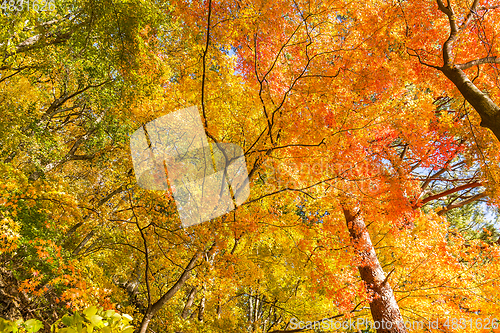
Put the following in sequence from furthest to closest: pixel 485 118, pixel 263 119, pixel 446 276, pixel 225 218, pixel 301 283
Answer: pixel 301 283 → pixel 446 276 → pixel 263 119 → pixel 225 218 → pixel 485 118

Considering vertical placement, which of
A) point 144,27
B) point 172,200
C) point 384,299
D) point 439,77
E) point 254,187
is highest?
point 144,27

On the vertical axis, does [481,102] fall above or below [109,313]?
above

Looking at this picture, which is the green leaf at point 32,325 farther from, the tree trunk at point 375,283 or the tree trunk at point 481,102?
the tree trunk at point 375,283

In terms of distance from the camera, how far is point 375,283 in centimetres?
605

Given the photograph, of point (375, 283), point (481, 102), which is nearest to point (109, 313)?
point (481, 102)

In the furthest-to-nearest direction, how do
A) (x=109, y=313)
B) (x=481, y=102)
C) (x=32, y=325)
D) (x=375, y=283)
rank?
(x=375, y=283), (x=481, y=102), (x=109, y=313), (x=32, y=325)

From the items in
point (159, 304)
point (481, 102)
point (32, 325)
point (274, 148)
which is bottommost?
point (32, 325)

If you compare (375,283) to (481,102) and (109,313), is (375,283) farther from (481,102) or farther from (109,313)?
(109,313)

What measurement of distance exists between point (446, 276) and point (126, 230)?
8049mm

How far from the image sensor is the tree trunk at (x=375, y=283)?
5.61 m

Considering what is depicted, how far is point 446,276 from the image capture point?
639 cm

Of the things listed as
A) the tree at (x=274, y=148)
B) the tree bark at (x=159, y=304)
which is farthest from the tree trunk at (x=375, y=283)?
the tree bark at (x=159, y=304)

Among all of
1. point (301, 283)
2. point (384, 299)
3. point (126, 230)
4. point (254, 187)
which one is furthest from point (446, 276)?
point (126, 230)

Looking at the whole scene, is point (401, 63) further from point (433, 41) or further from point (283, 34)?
point (283, 34)
